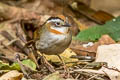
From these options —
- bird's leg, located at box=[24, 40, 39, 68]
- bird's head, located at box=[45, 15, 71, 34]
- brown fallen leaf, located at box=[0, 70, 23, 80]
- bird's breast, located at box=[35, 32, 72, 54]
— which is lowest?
brown fallen leaf, located at box=[0, 70, 23, 80]

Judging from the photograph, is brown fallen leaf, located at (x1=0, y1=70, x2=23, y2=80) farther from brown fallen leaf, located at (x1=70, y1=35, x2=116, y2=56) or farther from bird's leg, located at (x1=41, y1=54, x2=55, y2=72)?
brown fallen leaf, located at (x1=70, y1=35, x2=116, y2=56)

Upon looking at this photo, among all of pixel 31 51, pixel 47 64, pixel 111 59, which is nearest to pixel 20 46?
pixel 31 51

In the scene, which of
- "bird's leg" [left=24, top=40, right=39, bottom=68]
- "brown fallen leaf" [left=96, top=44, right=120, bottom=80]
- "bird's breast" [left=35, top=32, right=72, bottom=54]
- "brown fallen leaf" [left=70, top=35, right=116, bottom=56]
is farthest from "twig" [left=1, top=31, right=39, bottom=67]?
"brown fallen leaf" [left=96, top=44, right=120, bottom=80]

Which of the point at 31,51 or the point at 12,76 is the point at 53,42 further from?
the point at 31,51

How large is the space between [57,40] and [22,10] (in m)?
3.05

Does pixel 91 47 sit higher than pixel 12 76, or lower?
higher

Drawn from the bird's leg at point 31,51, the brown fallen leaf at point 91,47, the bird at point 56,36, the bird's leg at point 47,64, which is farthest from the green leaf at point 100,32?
the bird at point 56,36

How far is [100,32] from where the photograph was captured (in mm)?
5891

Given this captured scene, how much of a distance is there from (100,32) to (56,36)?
1.44 metres

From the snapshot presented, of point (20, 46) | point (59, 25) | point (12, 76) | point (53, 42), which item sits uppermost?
point (59, 25)

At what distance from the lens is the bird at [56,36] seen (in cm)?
458

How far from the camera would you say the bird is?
180 inches

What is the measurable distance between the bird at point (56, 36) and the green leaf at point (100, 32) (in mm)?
1104

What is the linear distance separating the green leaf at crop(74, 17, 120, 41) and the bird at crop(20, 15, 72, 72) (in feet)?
3.62
